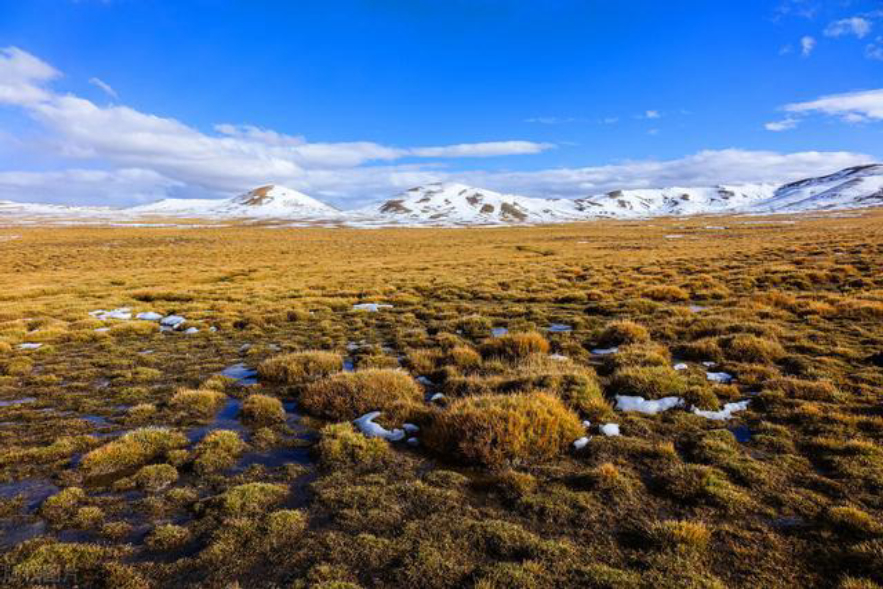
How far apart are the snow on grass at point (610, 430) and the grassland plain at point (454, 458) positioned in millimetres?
136

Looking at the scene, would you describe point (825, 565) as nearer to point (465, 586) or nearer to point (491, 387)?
point (465, 586)

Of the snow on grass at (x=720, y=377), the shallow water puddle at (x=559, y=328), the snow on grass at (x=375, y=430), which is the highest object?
the snow on grass at (x=720, y=377)

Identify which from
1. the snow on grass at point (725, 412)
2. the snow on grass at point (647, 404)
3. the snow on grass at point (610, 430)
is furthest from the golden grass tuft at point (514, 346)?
the snow on grass at point (725, 412)

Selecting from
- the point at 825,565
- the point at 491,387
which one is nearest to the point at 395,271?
the point at 491,387

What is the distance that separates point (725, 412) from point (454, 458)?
5.35 meters

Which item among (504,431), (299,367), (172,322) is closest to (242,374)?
(299,367)

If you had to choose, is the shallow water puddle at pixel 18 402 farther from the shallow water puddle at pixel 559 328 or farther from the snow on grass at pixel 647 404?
the shallow water puddle at pixel 559 328

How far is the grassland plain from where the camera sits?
455 centimetres

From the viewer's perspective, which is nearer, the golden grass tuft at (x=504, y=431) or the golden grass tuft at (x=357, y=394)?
the golden grass tuft at (x=504, y=431)

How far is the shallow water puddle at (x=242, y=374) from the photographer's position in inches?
424

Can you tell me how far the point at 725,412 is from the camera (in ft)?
26.4

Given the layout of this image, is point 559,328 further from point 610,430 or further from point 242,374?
point 242,374

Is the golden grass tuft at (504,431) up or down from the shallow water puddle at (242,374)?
up

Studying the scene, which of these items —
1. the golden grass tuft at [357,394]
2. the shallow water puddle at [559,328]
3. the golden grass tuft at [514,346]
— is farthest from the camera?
the shallow water puddle at [559,328]
